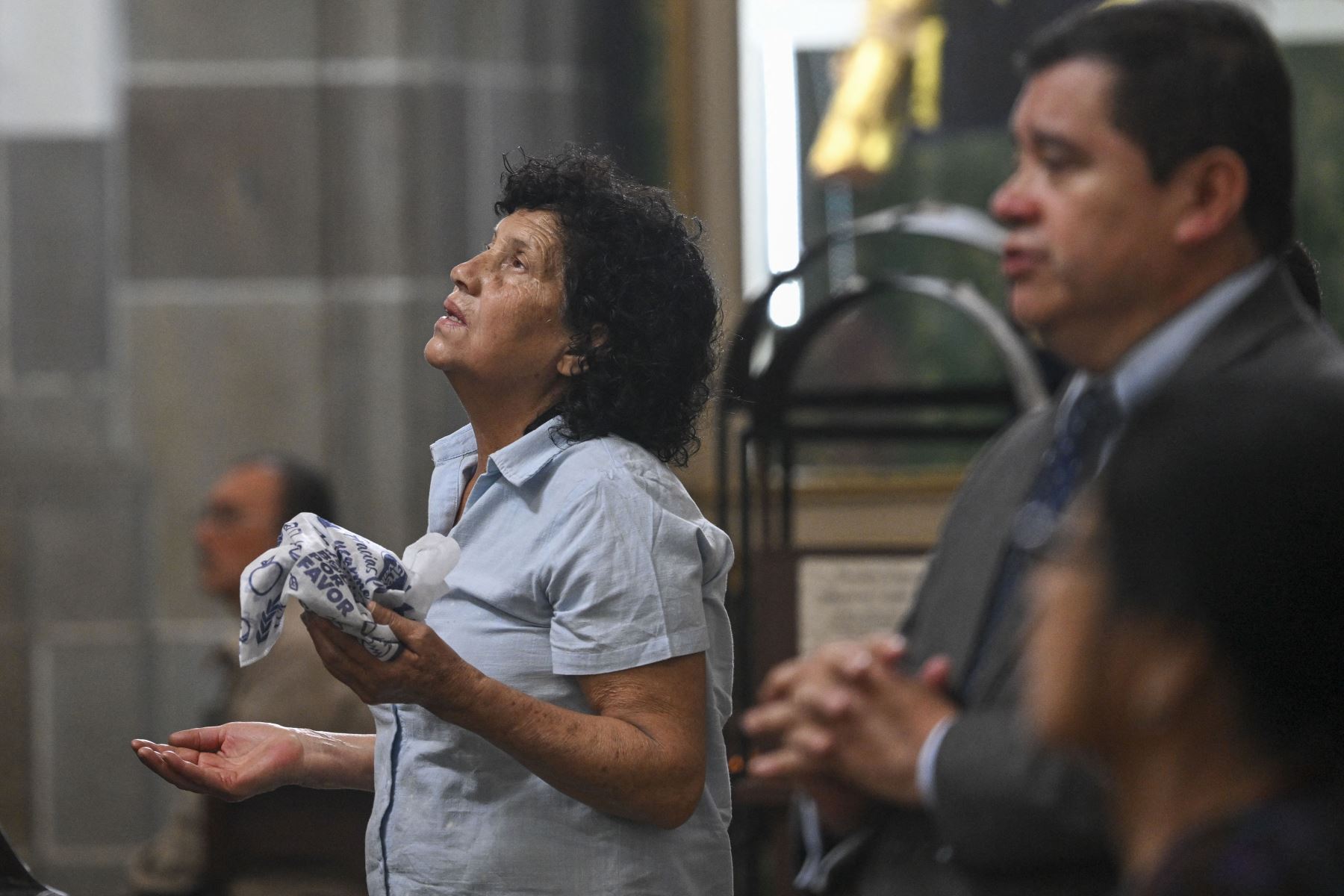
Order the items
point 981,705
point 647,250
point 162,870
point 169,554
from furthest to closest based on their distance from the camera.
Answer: point 169,554 < point 162,870 < point 647,250 < point 981,705

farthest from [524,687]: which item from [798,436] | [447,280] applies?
[447,280]

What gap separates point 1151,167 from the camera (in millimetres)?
1268

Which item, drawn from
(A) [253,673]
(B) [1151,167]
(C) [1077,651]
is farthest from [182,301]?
(C) [1077,651]

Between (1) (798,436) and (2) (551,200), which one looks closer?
(2) (551,200)

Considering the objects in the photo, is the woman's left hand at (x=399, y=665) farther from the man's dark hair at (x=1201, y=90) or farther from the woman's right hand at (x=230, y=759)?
→ the man's dark hair at (x=1201, y=90)

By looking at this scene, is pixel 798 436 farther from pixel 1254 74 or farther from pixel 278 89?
pixel 1254 74

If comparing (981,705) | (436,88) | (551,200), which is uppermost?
(436,88)

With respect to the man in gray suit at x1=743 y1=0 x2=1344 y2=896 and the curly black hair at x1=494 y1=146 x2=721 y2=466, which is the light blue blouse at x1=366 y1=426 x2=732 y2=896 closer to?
the curly black hair at x1=494 y1=146 x2=721 y2=466

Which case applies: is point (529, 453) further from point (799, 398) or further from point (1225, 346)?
point (799, 398)

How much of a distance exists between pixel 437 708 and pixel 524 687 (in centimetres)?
13

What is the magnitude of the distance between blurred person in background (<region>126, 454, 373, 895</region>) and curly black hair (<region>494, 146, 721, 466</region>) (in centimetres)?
176

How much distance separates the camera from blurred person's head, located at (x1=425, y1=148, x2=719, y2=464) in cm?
188

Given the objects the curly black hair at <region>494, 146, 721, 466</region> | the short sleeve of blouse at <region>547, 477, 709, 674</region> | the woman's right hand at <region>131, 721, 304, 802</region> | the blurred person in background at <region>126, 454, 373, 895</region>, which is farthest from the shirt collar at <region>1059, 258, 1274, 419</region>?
the blurred person in background at <region>126, 454, 373, 895</region>

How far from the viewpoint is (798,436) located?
420 centimetres
